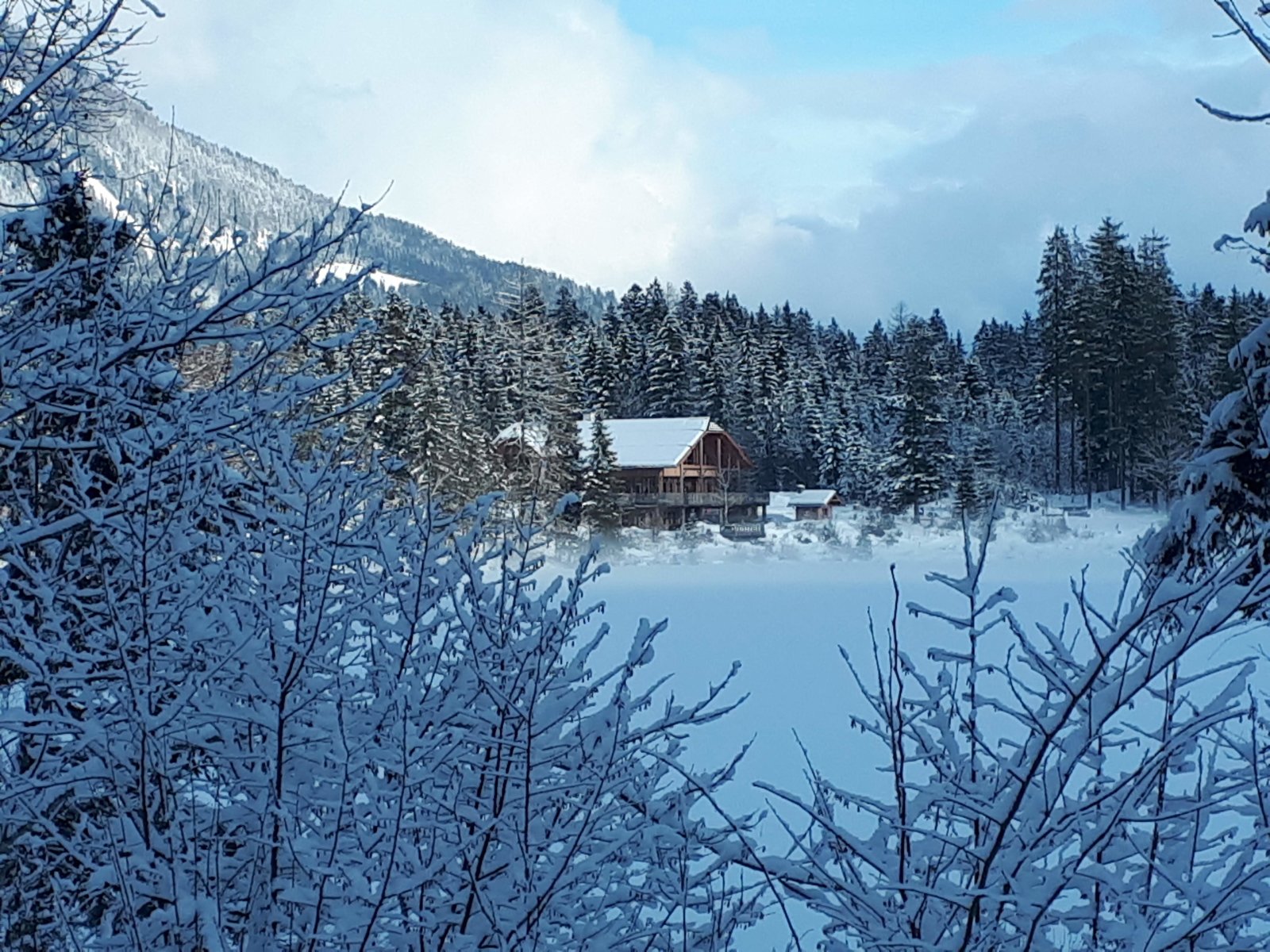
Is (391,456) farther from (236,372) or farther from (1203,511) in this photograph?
(1203,511)

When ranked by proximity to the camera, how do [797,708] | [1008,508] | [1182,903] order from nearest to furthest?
[1182,903] < [797,708] < [1008,508]

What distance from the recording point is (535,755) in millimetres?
2467

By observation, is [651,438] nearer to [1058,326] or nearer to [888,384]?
[888,384]

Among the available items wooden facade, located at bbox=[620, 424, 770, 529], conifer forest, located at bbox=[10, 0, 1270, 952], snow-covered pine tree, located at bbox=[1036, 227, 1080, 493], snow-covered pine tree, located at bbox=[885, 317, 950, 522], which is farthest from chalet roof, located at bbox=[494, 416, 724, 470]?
conifer forest, located at bbox=[10, 0, 1270, 952]

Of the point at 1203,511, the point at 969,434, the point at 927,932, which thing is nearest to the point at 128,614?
the point at 927,932

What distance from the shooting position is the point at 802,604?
992 inches

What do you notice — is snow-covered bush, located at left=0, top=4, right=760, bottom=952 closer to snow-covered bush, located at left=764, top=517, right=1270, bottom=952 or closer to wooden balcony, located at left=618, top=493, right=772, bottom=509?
snow-covered bush, located at left=764, top=517, right=1270, bottom=952

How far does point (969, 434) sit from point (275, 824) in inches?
1563

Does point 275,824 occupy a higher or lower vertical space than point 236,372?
lower

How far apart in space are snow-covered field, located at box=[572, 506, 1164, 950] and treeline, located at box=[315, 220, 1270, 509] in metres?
2.65

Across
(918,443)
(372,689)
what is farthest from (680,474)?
(372,689)

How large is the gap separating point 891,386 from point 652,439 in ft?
36.9

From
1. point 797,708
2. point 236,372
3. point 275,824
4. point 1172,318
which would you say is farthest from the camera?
point 1172,318

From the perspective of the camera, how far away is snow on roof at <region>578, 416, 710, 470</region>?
3959 centimetres
